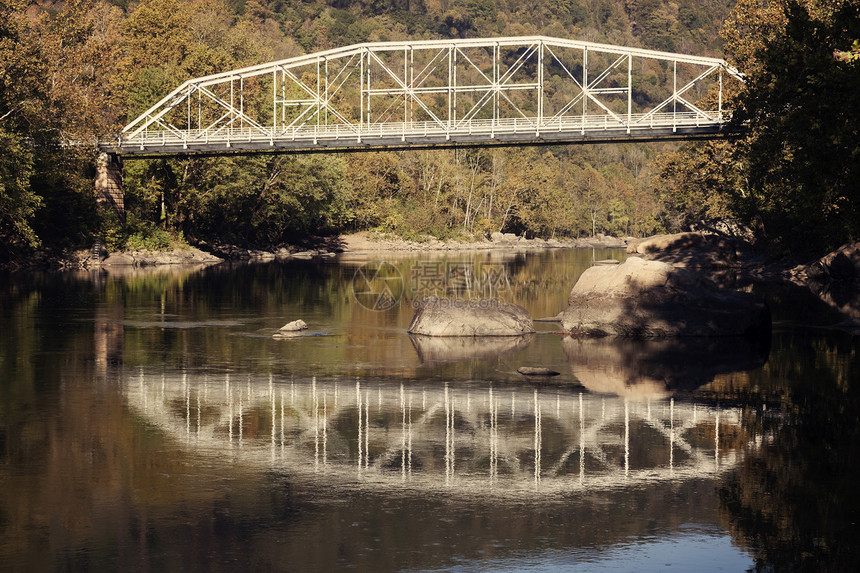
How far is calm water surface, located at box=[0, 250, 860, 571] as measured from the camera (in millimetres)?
13430

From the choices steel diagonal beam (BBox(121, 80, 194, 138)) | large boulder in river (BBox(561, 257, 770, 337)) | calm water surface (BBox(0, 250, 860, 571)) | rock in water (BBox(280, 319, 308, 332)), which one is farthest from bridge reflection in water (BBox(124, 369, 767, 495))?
steel diagonal beam (BBox(121, 80, 194, 138))

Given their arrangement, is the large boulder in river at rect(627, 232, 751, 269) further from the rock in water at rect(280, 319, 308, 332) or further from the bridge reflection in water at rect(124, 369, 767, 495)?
the bridge reflection in water at rect(124, 369, 767, 495)

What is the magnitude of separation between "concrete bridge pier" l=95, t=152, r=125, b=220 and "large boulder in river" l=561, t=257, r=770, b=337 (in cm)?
6317

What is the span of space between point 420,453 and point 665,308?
739 inches

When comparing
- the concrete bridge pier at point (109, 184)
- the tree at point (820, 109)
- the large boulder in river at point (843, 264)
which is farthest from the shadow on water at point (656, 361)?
the concrete bridge pier at point (109, 184)

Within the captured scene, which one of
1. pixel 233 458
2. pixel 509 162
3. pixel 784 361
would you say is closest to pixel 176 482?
pixel 233 458

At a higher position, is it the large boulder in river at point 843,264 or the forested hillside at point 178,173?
the forested hillside at point 178,173

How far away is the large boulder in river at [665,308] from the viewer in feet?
114

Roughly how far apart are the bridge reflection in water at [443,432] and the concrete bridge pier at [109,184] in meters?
67.9

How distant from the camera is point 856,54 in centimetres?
3148

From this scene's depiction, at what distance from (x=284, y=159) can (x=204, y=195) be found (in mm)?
14791

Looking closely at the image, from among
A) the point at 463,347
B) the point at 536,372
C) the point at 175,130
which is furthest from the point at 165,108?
the point at 536,372

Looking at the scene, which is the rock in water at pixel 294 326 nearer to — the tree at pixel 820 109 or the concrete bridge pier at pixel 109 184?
the tree at pixel 820 109

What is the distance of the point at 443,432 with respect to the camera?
19.7 m
